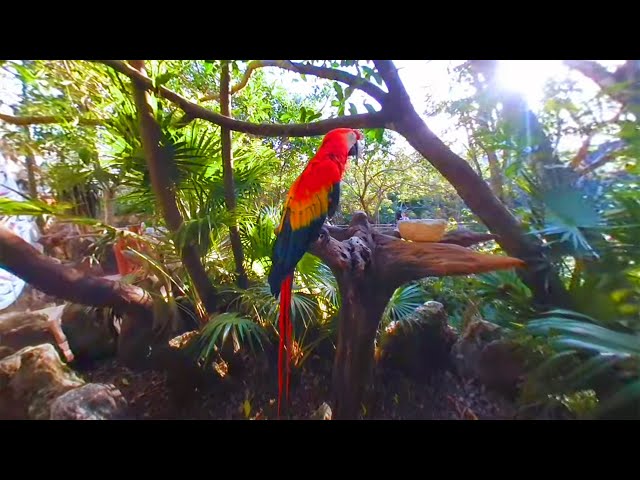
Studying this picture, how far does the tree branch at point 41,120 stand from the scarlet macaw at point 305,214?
605 mm

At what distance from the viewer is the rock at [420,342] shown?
32.2 inches

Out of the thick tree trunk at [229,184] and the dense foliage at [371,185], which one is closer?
the dense foliage at [371,185]

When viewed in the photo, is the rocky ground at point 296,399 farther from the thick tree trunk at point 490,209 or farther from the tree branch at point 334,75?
the tree branch at point 334,75

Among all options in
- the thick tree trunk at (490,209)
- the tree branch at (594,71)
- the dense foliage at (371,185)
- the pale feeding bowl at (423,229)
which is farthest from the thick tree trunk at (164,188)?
the tree branch at (594,71)

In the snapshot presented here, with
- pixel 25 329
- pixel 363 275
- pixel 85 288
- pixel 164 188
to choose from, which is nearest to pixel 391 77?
pixel 363 275

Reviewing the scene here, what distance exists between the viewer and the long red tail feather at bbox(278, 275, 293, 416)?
78 cm

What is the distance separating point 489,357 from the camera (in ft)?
2.48

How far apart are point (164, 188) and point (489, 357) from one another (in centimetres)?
107
